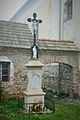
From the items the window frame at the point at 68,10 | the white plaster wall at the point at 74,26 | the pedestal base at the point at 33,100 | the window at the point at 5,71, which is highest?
the window frame at the point at 68,10

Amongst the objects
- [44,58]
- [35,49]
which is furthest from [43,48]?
[35,49]

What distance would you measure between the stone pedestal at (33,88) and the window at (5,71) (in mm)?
2551

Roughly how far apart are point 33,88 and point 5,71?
9.05 feet

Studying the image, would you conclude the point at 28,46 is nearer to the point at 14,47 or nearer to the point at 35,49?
the point at 14,47

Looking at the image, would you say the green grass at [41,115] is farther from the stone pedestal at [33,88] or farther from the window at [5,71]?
the window at [5,71]

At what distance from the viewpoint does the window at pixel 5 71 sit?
10.3 meters

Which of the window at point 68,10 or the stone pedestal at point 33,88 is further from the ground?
the window at point 68,10

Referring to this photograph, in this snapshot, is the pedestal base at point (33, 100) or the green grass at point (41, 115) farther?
the pedestal base at point (33, 100)

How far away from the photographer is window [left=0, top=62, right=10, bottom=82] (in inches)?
407

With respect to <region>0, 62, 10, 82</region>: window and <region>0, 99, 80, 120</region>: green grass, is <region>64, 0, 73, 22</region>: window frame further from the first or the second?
<region>0, 99, 80, 120</region>: green grass

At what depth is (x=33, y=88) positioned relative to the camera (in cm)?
802

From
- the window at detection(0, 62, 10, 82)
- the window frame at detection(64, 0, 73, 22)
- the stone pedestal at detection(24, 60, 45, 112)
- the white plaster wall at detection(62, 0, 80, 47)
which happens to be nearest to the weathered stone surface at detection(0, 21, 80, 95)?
the window at detection(0, 62, 10, 82)

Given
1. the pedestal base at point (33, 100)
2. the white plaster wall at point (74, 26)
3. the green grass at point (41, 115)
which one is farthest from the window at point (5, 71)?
the white plaster wall at point (74, 26)

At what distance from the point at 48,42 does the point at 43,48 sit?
2.47 feet
